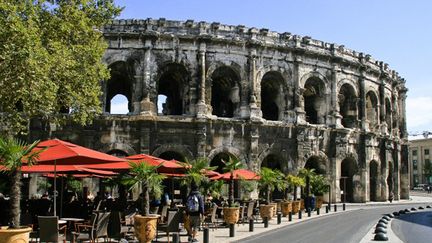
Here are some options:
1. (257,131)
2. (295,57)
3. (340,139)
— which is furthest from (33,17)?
(340,139)

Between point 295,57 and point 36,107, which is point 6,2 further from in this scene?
point 295,57

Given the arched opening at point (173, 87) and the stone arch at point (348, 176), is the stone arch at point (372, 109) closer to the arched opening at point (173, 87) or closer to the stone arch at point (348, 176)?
the stone arch at point (348, 176)

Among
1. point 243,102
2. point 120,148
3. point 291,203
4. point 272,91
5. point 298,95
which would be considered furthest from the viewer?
point 272,91

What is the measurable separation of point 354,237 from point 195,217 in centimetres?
504

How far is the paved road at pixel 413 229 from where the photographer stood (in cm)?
1472

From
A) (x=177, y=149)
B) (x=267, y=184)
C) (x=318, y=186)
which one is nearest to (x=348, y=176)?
(x=318, y=186)

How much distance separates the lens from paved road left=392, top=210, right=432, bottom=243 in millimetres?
14723

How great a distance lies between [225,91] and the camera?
3244cm

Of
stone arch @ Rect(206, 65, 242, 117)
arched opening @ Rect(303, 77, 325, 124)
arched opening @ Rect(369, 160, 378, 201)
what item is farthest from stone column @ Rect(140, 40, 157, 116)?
arched opening @ Rect(369, 160, 378, 201)

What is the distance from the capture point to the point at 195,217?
1306 cm

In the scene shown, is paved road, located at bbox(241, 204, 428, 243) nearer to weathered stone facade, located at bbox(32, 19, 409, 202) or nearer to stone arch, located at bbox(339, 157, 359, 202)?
weathered stone facade, located at bbox(32, 19, 409, 202)

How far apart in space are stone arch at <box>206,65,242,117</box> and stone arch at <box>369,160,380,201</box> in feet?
36.7

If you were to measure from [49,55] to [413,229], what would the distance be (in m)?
13.8

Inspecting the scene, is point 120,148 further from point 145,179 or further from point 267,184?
point 145,179
